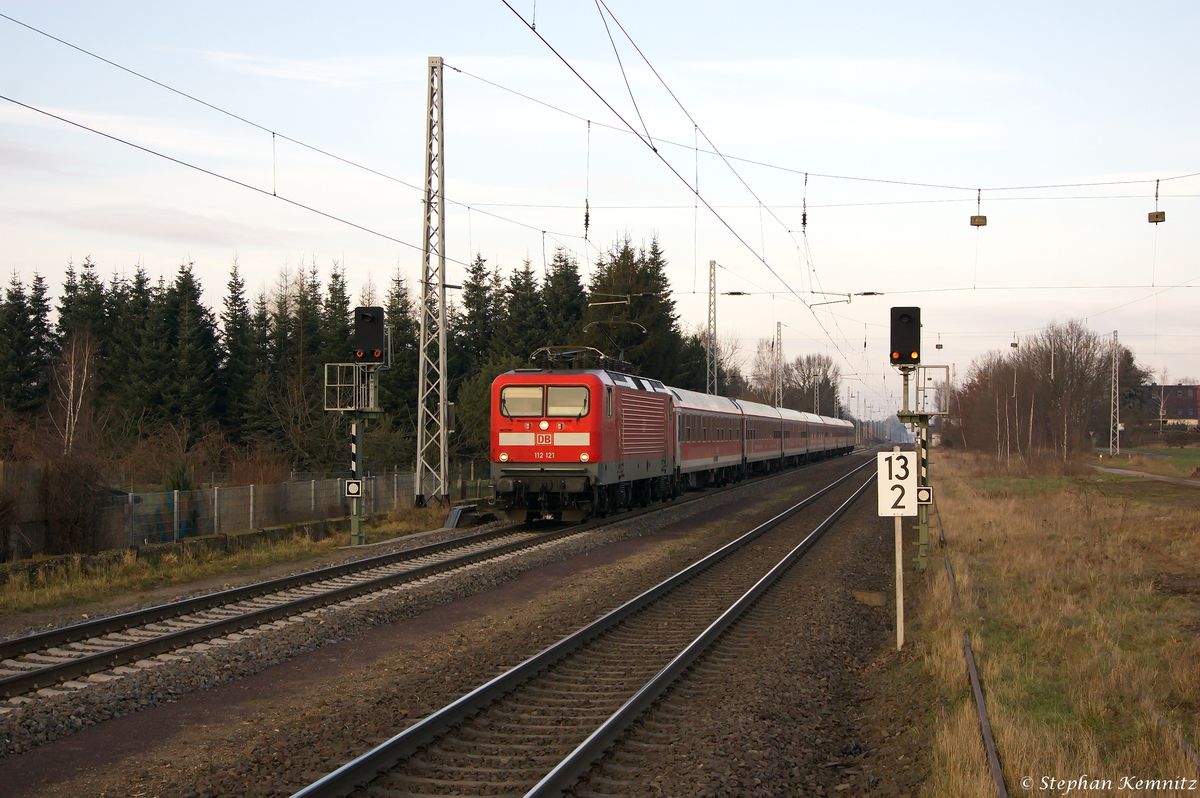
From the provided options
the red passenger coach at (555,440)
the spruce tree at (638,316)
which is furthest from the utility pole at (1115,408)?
the red passenger coach at (555,440)

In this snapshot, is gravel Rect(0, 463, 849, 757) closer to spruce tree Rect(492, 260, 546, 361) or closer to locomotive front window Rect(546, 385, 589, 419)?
locomotive front window Rect(546, 385, 589, 419)

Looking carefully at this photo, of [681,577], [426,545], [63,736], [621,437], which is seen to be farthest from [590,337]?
[63,736]

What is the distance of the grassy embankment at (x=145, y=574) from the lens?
42.2 ft

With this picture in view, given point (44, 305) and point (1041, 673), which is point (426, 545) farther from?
point (44, 305)

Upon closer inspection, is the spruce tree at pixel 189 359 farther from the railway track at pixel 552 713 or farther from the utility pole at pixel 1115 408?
the utility pole at pixel 1115 408

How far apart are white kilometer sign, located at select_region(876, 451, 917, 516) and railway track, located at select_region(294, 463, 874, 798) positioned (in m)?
2.40

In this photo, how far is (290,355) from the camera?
5825 centimetres

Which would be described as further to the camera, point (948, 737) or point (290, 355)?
point (290, 355)

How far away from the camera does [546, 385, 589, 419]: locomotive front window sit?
2059 cm

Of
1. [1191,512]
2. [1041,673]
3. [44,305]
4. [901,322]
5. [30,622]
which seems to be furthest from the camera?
[44,305]

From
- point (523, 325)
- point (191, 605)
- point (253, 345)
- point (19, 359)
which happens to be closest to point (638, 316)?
point (523, 325)

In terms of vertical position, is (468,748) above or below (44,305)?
below

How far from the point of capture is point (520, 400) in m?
21.1

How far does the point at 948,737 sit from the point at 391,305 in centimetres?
5856
